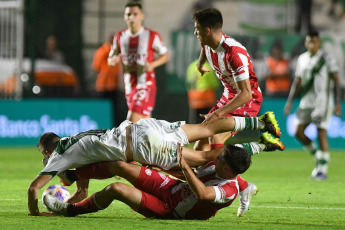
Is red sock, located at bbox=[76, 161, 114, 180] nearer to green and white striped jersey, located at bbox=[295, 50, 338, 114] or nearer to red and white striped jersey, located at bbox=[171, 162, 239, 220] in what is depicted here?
red and white striped jersey, located at bbox=[171, 162, 239, 220]

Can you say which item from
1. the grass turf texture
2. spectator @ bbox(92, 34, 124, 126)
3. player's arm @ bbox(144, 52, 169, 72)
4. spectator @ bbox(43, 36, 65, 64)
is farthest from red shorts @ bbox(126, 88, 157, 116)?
spectator @ bbox(43, 36, 65, 64)

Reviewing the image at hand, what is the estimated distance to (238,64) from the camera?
849 centimetres

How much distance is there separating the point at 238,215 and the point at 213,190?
1028mm

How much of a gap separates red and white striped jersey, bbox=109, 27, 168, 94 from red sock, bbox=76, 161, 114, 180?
3931 mm

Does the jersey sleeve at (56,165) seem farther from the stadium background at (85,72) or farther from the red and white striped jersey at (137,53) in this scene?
the stadium background at (85,72)

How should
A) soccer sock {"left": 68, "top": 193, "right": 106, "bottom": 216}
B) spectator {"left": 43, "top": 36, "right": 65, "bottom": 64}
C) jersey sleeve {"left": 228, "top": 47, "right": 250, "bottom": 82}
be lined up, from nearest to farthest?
soccer sock {"left": 68, "top": 193, "right": 106, "bottom": 216} → jersey sleeve {"left": 228, "top": 47, "right": 250, "bottom": 82} → spectator {"left": 43, "top": 36, "right": 65, "bottom": 64}

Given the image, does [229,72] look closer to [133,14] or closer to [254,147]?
[254,147]

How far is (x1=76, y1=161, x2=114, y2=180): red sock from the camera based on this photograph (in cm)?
773

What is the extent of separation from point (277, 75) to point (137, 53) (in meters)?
8.43

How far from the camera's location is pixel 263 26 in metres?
25.9

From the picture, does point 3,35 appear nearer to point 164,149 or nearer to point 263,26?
point 263,26

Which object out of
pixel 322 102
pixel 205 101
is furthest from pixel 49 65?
pixel 322 102

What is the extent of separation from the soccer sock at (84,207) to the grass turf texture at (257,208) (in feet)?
0.27

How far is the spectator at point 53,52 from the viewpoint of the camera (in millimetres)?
21844
